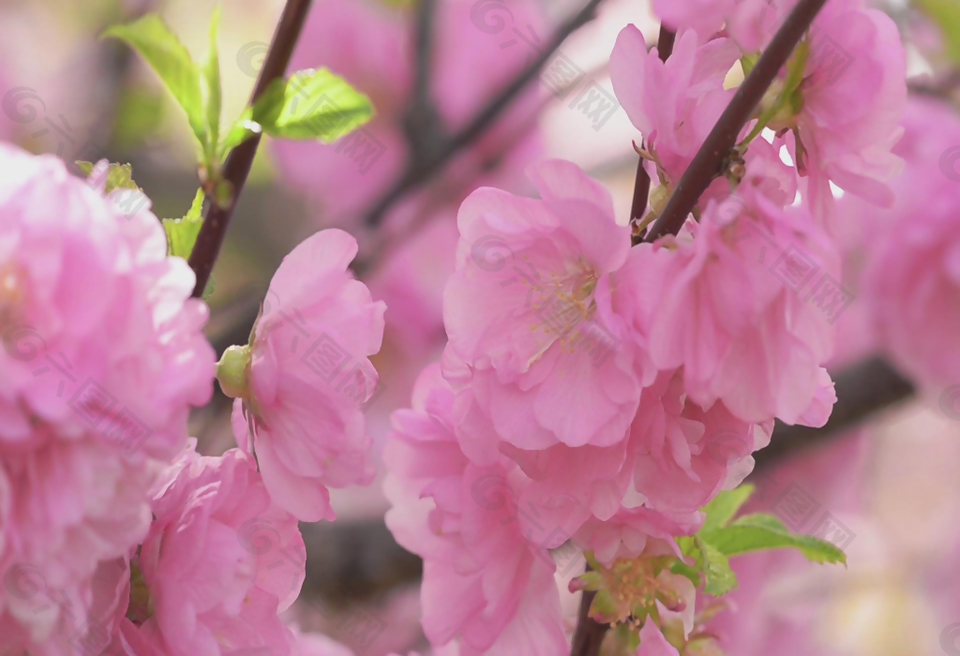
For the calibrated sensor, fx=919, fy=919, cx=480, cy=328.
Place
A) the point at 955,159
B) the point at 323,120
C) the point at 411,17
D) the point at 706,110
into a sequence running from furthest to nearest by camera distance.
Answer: the point at 411,17 → the point at 955,159 → the point at 323,120 → the point at 706,110

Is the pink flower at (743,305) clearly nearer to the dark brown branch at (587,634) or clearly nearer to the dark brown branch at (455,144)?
the dark brown branch at (587,634)

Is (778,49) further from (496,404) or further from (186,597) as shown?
(186,597)

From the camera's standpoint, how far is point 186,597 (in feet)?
1.44

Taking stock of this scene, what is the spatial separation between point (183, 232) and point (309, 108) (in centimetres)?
12

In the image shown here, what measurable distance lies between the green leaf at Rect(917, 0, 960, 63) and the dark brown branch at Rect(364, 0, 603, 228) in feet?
1.85

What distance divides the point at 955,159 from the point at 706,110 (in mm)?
857

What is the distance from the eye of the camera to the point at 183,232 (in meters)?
0.50

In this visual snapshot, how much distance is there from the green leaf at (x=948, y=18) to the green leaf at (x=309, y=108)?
97 cm

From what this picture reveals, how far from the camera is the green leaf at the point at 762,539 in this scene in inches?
20.4

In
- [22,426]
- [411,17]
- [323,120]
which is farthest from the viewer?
[411,17]

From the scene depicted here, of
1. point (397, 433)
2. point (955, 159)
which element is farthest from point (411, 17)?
point (397, 433)

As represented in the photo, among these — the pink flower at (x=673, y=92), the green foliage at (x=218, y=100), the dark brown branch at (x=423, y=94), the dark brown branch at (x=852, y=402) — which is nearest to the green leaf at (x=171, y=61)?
the green foliage at (x=218, y=100)

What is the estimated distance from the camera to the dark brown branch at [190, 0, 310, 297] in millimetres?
534

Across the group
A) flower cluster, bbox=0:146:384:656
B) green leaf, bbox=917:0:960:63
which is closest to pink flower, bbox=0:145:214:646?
flower cluster, bbox=0:146:384:656
